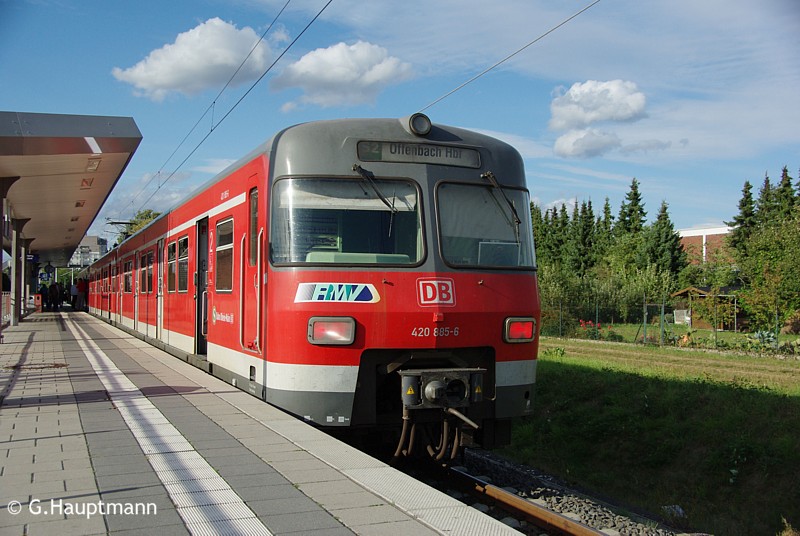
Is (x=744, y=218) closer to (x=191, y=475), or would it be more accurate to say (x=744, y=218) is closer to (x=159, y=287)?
(x=159, y=287)

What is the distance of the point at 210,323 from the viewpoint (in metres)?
9.83

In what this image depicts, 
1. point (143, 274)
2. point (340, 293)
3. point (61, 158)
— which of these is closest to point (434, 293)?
point (340, 293)

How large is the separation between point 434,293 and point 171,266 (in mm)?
8012

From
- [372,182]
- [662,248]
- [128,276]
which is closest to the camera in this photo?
[372,182]

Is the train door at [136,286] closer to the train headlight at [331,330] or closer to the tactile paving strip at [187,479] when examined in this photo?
the tactile paving strip at [187,479]

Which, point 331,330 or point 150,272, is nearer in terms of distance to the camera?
point 331,330

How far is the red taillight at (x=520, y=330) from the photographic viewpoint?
722 cm

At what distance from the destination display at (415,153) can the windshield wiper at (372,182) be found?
0.11 metres

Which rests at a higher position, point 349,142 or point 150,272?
point 349,142

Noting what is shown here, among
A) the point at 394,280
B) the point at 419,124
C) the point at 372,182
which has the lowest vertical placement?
the point at 394,280

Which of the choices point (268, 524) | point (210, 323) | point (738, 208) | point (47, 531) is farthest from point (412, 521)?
point (738, 208)

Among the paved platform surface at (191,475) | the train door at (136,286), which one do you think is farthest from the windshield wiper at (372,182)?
the train door at (136,286)

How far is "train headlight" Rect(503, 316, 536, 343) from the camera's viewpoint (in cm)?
721

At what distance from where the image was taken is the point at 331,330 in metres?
6.69
